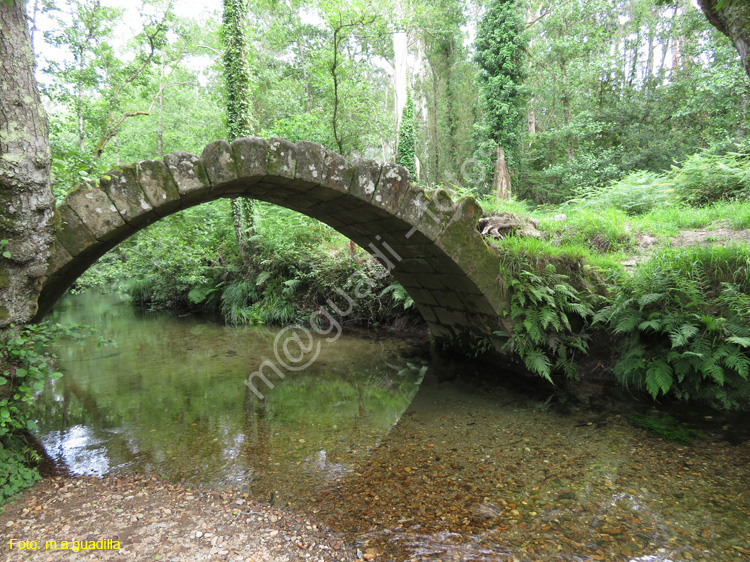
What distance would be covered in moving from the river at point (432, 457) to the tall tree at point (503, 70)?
11.3 meters

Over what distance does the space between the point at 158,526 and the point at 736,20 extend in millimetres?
5726

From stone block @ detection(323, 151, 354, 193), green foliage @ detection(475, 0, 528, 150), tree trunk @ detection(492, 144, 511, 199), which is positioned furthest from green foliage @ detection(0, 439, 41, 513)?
green foliage @ detection(475, 0, 528, 150)

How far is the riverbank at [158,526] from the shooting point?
2174 mm

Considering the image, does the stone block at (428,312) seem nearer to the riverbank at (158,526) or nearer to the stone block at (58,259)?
the riverbank at (158,526)

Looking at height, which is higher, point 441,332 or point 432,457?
point 441,332

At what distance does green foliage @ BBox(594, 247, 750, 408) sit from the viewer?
3.82 metres

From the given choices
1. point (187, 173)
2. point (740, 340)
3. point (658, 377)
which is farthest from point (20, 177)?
point (740, 340)

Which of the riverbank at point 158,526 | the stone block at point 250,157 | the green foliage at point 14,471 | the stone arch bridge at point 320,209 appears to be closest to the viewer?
the riverbank at point 158,526

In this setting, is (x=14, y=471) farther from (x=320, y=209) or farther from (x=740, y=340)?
(x=740, y=340)

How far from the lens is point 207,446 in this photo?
3.81 metres

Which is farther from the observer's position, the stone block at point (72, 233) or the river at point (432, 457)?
the stone block at point (72, 233)

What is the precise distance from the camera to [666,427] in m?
3.87

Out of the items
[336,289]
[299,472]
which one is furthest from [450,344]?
[299,472]

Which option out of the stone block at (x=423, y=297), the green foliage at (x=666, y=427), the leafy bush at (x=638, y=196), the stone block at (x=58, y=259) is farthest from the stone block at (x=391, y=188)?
the leafy bush at (x=638, y=196)
